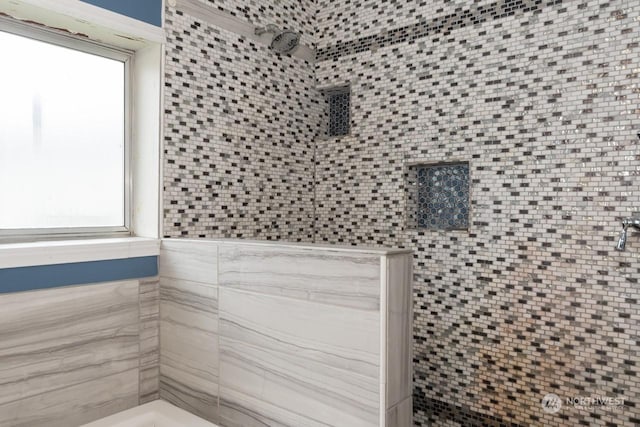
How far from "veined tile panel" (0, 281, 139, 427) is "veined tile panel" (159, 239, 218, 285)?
178 millimetres

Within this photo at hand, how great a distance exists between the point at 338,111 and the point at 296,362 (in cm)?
216

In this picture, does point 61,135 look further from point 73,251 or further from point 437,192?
point 437,192

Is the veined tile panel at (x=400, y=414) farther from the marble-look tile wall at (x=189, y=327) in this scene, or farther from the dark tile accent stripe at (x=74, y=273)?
the dark tile accent stripe at (x=74, y=273)

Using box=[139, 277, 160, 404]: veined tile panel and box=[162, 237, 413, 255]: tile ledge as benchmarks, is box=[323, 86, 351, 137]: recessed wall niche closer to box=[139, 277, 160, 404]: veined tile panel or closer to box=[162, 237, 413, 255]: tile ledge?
box=[162, 237, 413, 255]: tile ledge

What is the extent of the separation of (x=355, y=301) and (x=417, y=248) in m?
1.36

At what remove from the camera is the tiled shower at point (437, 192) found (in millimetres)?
2086

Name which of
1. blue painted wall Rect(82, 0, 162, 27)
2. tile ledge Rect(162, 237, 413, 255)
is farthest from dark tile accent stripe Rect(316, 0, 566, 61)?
tile ledge Rect(162, 237, 413, 255)

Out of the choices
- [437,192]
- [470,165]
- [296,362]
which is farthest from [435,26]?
[296,362]

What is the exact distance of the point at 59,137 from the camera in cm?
218

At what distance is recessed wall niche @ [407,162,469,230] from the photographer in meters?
2.65

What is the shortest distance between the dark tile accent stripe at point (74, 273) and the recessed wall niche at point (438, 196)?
5.20 feet

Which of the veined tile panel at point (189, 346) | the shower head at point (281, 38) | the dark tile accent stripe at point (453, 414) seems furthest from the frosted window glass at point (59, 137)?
the dark tile accent stripe at point (453, 414)

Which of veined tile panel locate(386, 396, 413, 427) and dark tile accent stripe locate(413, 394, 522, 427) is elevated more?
veined tile panel locate(386, 396, 413, 427)

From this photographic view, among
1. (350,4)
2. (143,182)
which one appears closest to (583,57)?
(350,4)
